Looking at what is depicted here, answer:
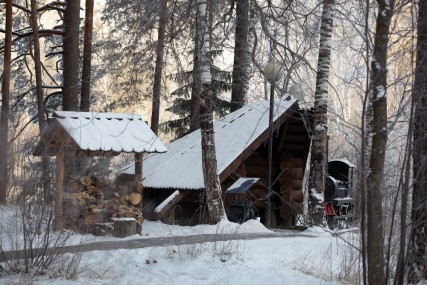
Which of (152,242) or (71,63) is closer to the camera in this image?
(152,242)

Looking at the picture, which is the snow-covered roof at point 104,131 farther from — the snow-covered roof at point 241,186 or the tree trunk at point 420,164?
the tree trunk at point 420,164

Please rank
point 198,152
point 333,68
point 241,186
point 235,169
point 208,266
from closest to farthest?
1. point 208,266
2. point 333,68
3. point 241,186
4. point 235,169
5. point 198,152

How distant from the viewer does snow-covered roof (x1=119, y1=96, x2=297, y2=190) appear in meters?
15.5

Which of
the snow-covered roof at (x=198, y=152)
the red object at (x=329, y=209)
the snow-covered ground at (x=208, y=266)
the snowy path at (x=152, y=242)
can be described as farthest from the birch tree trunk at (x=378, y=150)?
the red object at (x=329, y=209)

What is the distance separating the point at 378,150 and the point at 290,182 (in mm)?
11735

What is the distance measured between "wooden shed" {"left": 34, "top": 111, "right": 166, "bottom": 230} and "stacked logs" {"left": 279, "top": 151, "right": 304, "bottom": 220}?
5.30 m

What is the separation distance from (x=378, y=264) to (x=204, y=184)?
8265mm

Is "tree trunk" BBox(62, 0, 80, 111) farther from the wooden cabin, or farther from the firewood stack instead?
the firewood stack

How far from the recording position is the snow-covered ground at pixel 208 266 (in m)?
8.98

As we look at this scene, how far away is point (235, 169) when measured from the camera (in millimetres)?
15609

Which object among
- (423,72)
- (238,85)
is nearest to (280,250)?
(423,72)

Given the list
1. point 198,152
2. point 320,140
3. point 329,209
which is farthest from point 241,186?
point 329,209

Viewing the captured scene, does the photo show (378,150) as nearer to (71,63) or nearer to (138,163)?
(138,163)

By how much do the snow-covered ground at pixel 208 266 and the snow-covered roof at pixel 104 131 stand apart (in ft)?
6.29
